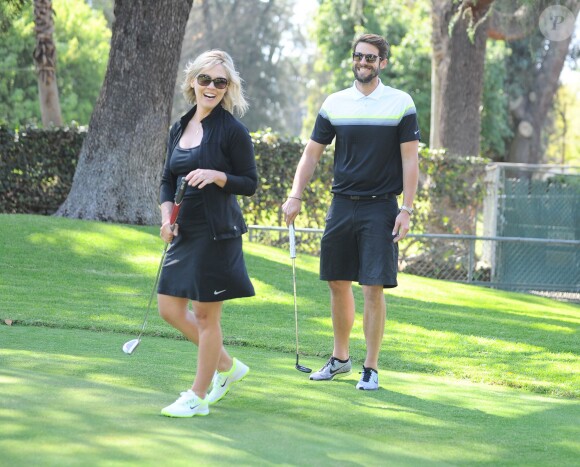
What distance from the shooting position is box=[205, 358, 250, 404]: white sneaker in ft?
20.5

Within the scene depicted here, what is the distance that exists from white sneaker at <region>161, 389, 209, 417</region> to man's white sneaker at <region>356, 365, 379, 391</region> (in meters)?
1.50

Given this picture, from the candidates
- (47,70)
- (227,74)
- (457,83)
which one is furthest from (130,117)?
(227,74)

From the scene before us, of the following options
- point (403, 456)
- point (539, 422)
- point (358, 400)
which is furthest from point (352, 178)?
point (403, 456)

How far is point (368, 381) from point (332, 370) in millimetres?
425

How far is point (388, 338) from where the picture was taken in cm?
1030

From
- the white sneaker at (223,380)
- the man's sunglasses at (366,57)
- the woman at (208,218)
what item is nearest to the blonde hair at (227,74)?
the woman at (208,218)

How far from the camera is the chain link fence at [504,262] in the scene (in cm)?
1692

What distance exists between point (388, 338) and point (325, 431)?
478 cm

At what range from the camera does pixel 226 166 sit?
614cm

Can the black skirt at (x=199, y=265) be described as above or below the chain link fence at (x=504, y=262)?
above

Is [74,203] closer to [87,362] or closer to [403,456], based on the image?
[87,362]

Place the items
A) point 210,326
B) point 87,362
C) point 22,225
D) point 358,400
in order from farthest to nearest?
point 22,225 < point 87,362 < point 358,400 < point 210,326

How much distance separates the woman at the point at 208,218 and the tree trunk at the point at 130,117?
984cm

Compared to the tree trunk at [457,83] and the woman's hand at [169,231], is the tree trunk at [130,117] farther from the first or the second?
the woman's hand at [169,231]
